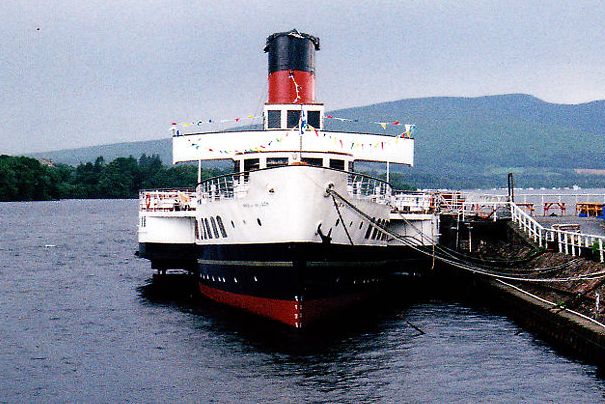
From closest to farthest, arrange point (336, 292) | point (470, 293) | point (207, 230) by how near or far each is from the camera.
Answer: point (336, 292)
point (207, 230)
point (470, 293)

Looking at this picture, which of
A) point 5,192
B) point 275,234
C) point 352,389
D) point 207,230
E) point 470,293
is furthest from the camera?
point 5,192

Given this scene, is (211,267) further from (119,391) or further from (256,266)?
(119,391)

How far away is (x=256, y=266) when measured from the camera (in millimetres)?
28328

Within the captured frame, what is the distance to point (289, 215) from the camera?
2645cm

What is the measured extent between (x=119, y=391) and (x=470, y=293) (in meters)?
21.4

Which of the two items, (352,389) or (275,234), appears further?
(275,234)

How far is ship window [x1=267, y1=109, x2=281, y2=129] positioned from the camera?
3716 cm

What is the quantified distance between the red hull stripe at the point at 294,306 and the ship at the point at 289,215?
2.0 inches

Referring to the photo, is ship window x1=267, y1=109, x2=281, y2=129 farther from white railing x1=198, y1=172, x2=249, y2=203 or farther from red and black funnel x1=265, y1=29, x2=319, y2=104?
white railing x1=198, y1=172, x2=249, y2=203

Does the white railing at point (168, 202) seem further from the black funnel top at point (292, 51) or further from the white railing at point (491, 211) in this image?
the white railing at point (491, 211)

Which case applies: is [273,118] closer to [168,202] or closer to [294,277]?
[168,202]

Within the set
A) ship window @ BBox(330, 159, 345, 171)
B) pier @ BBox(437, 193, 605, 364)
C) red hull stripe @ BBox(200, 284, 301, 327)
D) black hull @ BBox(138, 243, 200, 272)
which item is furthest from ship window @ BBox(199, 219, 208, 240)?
pier @ BBox(437, 193, 605, 364)

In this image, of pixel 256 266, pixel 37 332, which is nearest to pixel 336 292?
pixel 256 266

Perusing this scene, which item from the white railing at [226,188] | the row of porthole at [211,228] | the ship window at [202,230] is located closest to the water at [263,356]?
the ship window at [202,230]
